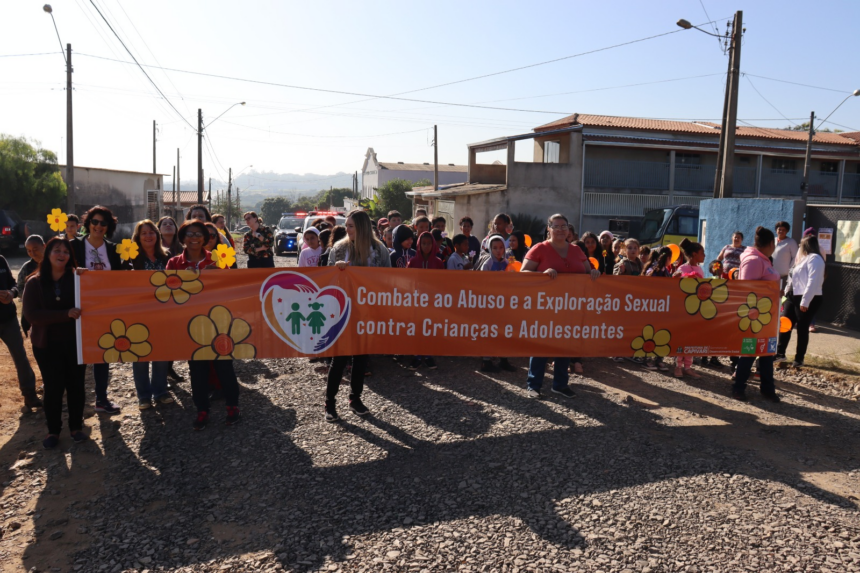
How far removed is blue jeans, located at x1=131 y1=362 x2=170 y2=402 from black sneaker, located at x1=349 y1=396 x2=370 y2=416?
6.36 ft

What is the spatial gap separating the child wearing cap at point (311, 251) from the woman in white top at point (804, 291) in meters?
6.20

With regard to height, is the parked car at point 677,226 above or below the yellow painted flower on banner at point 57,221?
above

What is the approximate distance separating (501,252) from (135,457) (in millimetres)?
4535

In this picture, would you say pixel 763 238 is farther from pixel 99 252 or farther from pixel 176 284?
pixel 99 252

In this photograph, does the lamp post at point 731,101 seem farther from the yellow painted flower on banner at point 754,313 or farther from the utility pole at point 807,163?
the utility pole at point 807,163

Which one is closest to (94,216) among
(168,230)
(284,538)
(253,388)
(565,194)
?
(168,230)

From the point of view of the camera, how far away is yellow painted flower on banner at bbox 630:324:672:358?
21.3 feet

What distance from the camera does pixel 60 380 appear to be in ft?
17.7

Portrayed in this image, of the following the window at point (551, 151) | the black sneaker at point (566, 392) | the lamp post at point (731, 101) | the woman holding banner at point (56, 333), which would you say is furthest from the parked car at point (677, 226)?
the woman holding banner at point (56, 333)

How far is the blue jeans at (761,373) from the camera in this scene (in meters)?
6.80

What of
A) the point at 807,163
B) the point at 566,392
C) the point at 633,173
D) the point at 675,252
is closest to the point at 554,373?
the point at 566,392

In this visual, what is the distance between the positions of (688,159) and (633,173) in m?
3.64

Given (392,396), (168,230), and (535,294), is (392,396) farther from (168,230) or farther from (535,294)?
(168,230)

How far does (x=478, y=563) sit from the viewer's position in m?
3.63
